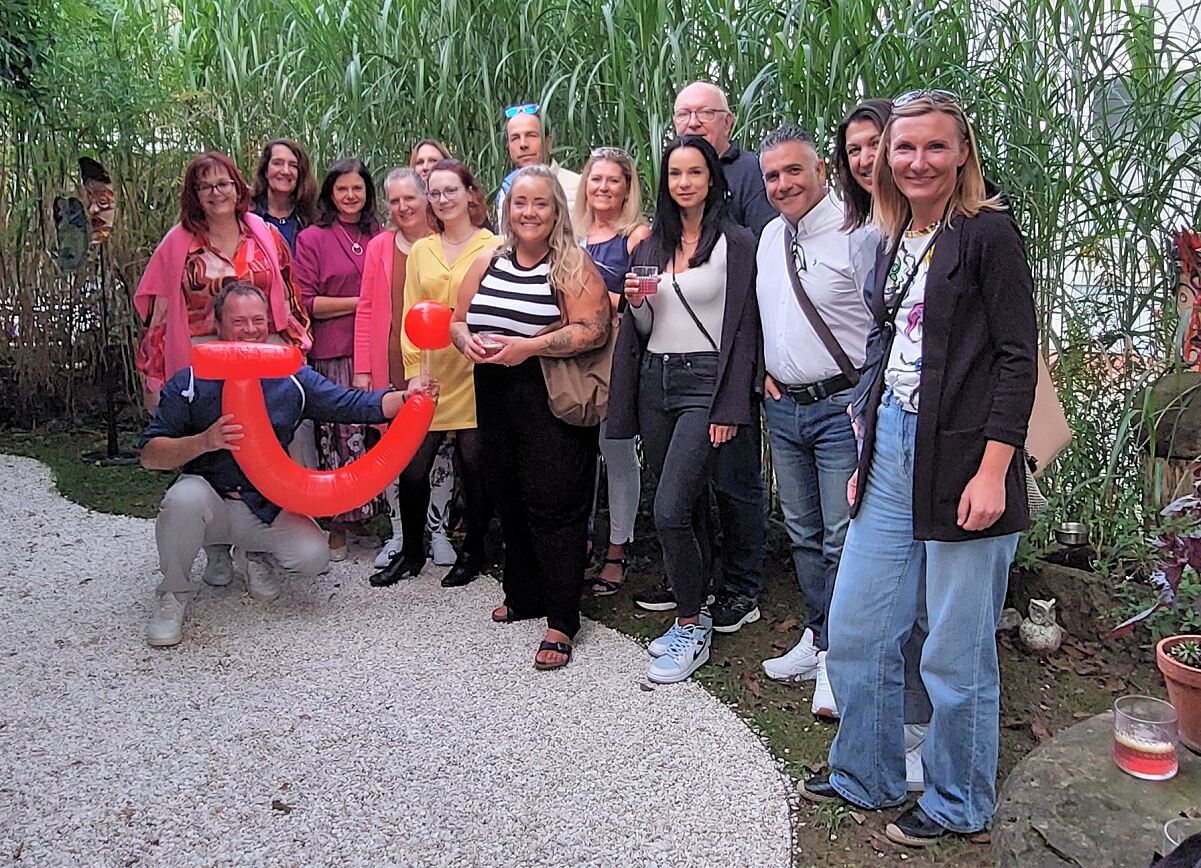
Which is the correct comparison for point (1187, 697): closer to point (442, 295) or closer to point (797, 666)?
point (797, 666)

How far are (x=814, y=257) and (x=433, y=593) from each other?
1845mm

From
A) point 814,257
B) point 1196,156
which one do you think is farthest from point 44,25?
point 1196,156

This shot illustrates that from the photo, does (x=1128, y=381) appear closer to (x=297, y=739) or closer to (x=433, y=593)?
(x=433, y=593)

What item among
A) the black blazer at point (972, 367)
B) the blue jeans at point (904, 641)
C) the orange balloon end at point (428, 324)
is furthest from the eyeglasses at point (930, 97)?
the orange balloon end at point (428, 324)

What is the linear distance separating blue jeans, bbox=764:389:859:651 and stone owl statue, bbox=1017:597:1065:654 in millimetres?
676

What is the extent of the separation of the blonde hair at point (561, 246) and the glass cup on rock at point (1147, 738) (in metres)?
1.74

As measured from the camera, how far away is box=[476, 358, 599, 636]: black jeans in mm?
2947

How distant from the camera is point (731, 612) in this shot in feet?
10.6

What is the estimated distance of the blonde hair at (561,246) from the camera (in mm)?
2863

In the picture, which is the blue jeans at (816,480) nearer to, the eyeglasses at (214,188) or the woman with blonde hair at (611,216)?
the woman with blonde hair at (611,216)

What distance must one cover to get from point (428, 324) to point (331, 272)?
0.88m

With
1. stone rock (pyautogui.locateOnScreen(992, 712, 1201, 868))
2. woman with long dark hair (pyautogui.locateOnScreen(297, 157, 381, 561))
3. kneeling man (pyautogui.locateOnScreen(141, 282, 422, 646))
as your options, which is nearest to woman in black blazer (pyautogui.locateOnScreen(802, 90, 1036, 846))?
stone rock (pyautogui.locateOnScreen(992, 712, 1201, 868))

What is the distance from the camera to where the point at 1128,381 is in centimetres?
313

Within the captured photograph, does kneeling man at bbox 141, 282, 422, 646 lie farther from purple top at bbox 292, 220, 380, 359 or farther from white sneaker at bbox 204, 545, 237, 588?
purple top at bbox 292, 220, 380, 359
